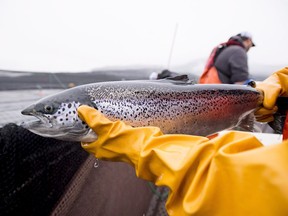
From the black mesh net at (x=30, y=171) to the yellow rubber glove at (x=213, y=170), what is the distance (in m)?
0.42

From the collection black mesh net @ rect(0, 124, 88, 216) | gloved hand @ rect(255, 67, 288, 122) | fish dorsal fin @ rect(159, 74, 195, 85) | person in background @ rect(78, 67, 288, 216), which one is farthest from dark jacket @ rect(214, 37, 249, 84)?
black mesh net @ rect(0, 124, 88, 216)

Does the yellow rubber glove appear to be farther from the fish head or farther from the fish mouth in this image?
the fish mouth

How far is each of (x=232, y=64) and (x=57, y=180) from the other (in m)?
3.04

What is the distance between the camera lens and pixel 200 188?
87 cm

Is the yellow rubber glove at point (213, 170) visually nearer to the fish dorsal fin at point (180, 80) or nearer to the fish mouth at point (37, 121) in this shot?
the fish mouth at point (37, 121)

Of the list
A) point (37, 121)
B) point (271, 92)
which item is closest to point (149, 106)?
point (37, 121)

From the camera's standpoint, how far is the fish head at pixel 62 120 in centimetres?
146

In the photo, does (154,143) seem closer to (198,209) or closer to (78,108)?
(198,209)

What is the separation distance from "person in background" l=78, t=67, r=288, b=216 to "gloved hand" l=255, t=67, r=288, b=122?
1393mm

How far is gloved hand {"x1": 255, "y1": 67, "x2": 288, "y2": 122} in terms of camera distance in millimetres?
2168

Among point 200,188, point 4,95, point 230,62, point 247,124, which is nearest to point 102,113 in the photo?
point 200,188

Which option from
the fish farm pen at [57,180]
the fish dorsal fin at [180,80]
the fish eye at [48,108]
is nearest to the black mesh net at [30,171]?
the fish farm pen at [57,180]

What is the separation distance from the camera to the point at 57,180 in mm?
1425

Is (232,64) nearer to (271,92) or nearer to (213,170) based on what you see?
(271,92)
